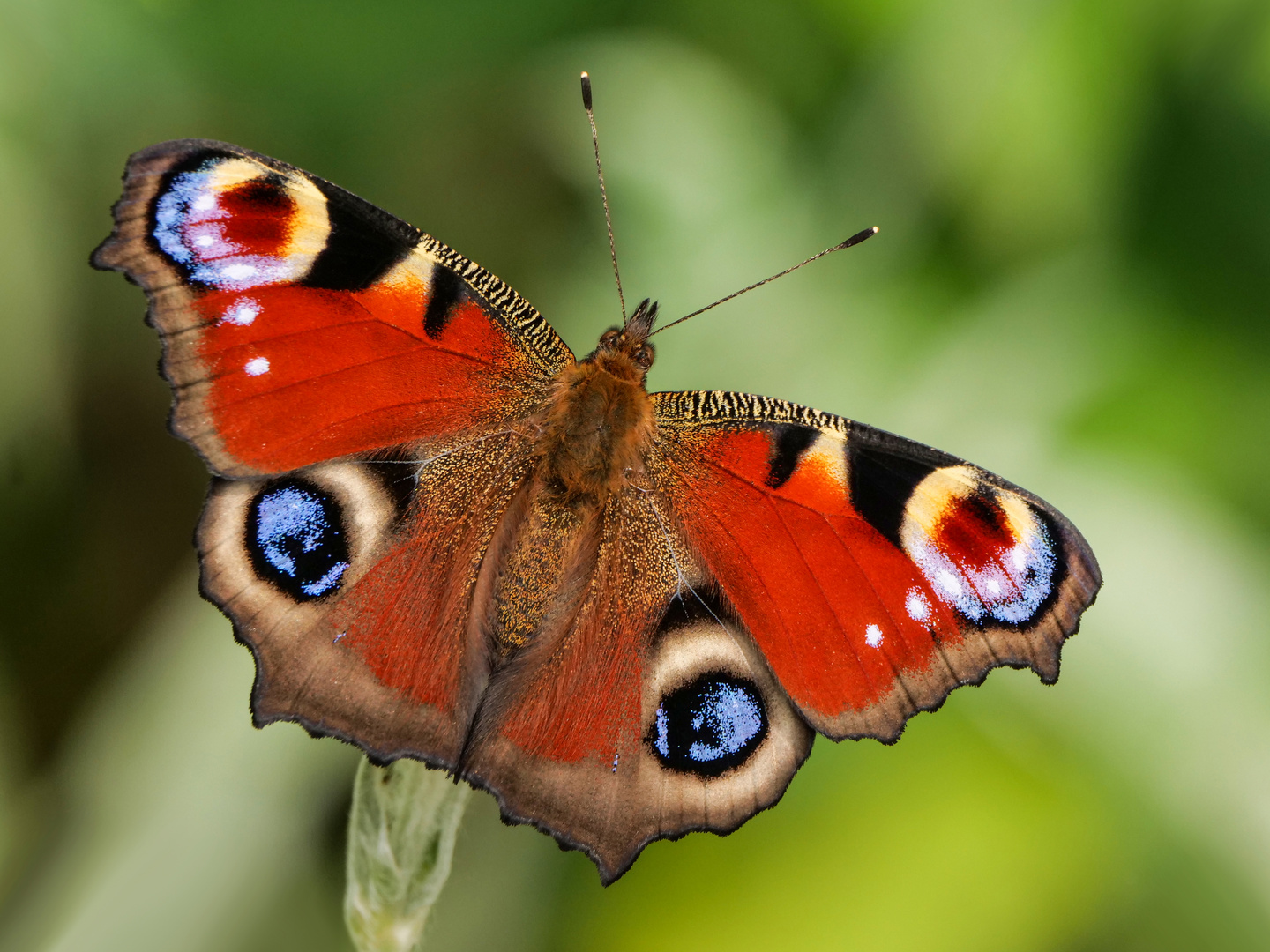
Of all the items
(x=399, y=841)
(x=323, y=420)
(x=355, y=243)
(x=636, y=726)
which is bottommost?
(x=399, y=841)

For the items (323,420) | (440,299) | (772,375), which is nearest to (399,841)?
(323,420)

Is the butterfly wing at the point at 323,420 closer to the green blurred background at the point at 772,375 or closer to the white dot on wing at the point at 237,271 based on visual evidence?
the white dot on wing at the point at 237,271

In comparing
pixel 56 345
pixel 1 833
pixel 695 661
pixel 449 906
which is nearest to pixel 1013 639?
pixel 695 661

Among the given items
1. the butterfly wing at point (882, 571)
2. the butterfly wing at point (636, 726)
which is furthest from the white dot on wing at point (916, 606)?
the butterfly wing at point (636, 726)

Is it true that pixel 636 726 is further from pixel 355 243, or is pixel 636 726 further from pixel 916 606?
pixel 355 243

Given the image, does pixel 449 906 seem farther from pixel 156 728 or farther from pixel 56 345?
pixel 56 345

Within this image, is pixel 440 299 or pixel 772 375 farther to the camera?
pixel 772 375

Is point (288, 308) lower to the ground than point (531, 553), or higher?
higher
